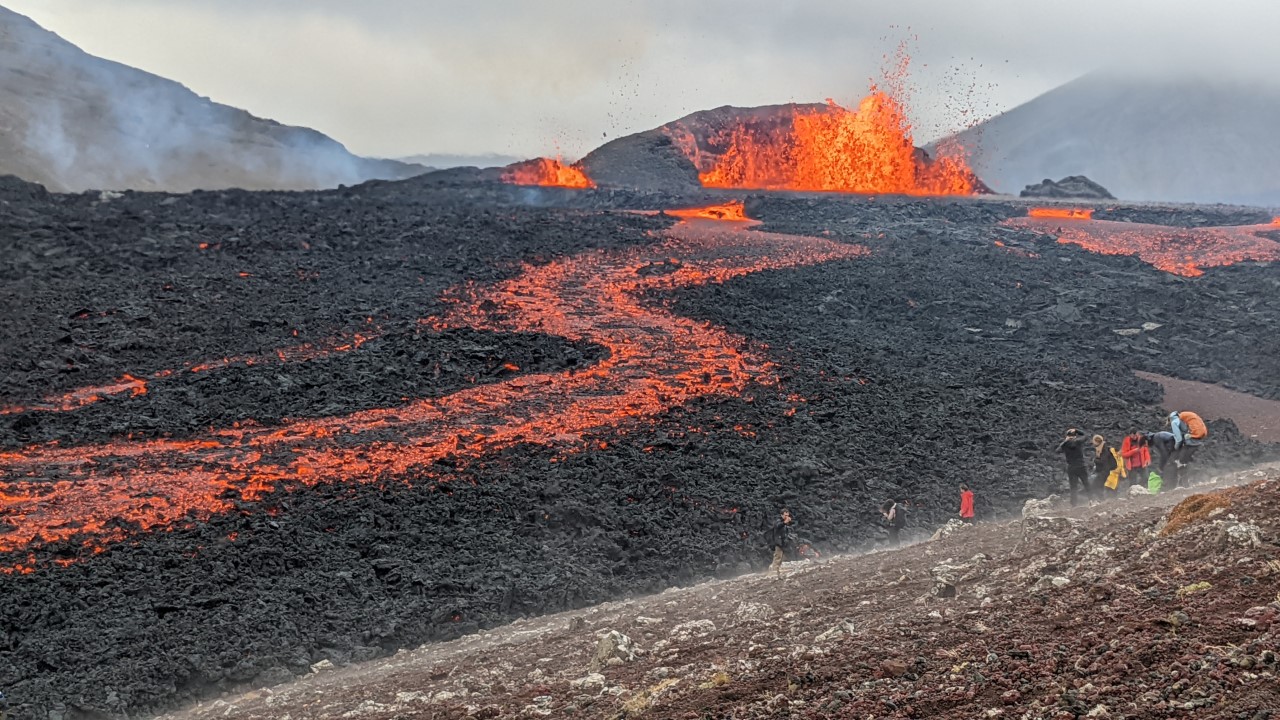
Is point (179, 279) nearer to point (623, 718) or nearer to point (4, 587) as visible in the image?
point (4, 587)

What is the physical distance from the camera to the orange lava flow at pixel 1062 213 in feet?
128

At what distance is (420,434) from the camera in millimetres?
16219

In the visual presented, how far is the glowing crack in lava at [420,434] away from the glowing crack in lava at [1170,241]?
15.2 metres

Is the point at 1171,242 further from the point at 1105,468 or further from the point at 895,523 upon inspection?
the point at 895,523

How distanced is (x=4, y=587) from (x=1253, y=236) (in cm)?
3495

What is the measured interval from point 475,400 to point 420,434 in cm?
197

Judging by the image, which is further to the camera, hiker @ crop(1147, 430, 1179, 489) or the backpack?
the backpack

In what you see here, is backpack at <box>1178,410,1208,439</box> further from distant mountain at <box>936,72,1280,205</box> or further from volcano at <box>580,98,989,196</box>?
distant mountain at <box>936,72,1280,205</box>

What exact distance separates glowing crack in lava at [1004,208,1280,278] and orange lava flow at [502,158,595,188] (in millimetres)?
21003

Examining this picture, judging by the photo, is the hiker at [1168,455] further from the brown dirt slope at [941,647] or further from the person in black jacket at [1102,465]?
the brown dirt slope at [941,647]

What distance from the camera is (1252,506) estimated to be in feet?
22.4

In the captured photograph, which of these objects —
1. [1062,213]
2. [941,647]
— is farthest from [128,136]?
[941,647]

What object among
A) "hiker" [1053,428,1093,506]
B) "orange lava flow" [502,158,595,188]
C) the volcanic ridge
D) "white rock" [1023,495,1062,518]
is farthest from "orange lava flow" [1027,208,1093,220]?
"white rock" [1023,495,1062,518]

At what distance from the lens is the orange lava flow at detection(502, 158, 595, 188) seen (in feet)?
164
